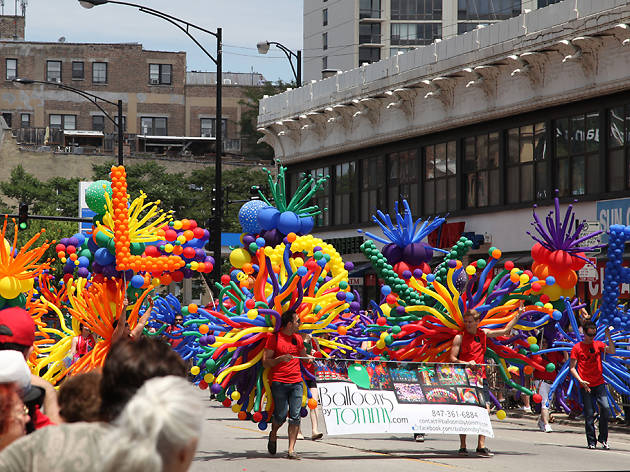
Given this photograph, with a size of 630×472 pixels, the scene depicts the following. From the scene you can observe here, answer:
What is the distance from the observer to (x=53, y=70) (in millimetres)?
77688

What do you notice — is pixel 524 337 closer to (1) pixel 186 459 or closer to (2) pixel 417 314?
(2) pixel 417 314

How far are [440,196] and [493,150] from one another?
304cm

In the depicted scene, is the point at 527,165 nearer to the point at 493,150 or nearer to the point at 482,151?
the point at 493,150

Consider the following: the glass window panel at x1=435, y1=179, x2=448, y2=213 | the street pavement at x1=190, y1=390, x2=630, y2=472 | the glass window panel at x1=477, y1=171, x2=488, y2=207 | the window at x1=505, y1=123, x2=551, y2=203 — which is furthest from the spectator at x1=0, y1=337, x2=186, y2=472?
the glass window panel at x1=435, y1=179, x2=448, y2=213

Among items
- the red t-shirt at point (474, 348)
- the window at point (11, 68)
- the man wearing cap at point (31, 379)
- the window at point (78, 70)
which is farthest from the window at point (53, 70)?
the man wearing cap at point (31, 379)

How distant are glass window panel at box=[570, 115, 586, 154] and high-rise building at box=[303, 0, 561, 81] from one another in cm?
5751

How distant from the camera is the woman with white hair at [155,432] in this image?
3.28 meters

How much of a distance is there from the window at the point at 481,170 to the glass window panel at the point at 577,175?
11.0ft

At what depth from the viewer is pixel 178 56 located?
260ft

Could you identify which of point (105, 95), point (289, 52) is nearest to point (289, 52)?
point (289, 52)

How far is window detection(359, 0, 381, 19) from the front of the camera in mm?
87000

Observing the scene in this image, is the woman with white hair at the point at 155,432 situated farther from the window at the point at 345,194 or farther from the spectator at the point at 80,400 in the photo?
the window at the point at 345,194

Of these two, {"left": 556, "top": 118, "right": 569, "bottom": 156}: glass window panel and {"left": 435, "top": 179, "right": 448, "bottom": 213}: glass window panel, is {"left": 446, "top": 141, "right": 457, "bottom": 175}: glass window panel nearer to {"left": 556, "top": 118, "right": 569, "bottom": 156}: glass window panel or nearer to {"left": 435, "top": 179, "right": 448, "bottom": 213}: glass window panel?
{"left": 435, "top": 179, "right": 448, "bottom": 213}: glass window panel

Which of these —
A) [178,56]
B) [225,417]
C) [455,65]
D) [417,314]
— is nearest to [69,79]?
[178,56]
